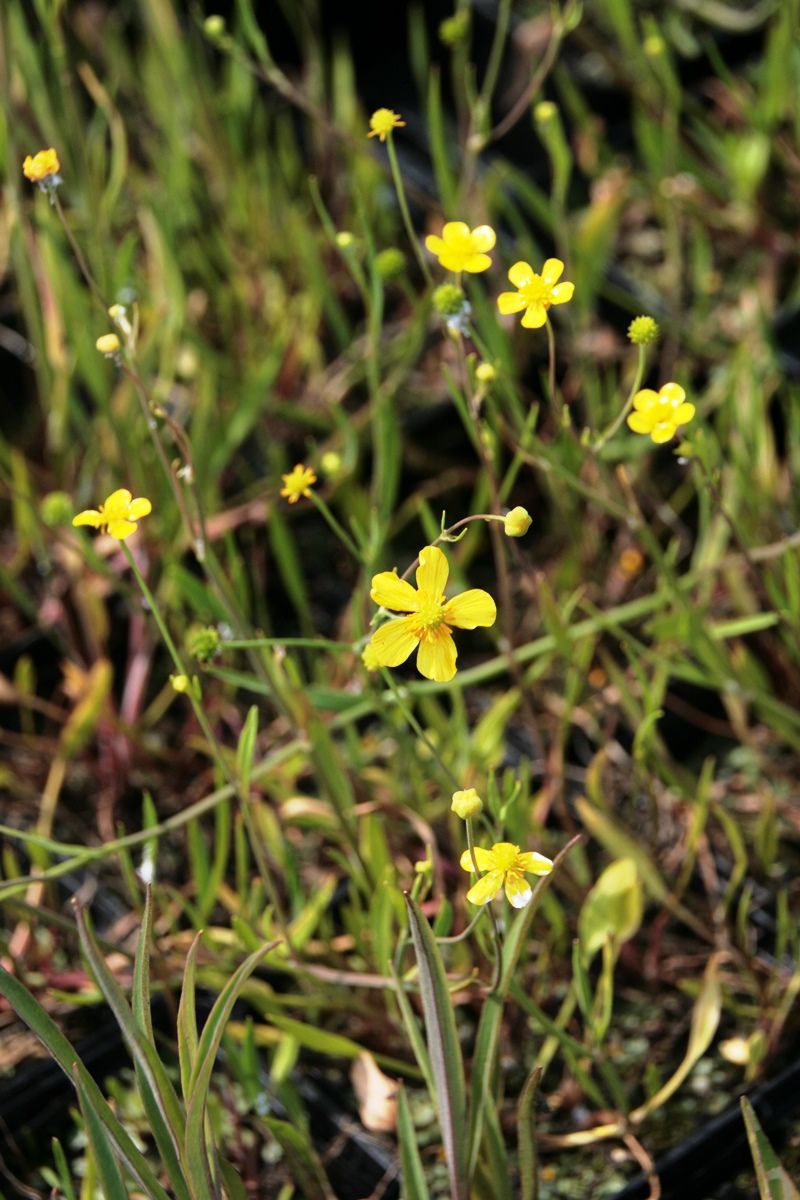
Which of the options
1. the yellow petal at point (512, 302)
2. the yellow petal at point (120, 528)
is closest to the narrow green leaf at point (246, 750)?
the yellow petal at point (120, 528)

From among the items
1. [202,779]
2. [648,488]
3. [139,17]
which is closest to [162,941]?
[202,779]

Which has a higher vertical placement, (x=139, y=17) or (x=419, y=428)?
(x=139, y=17)

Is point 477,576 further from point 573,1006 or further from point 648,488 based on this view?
point 573,1006

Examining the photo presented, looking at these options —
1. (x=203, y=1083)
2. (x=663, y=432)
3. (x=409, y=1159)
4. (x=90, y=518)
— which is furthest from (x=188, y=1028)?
(x=663, y=432)

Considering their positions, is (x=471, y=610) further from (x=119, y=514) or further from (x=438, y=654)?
(x=119, y=514)

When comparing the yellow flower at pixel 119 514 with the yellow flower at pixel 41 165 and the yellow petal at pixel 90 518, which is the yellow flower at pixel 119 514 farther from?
the yellow flower at pixel 41 165

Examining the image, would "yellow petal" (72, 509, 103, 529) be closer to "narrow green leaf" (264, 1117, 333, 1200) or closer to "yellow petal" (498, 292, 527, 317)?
"yellow petal" (498, 292, 527, 317)

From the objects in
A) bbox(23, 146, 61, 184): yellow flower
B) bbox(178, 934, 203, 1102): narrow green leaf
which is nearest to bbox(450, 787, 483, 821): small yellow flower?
bbox(178, 934, 203, 1102): narrow green leaf
